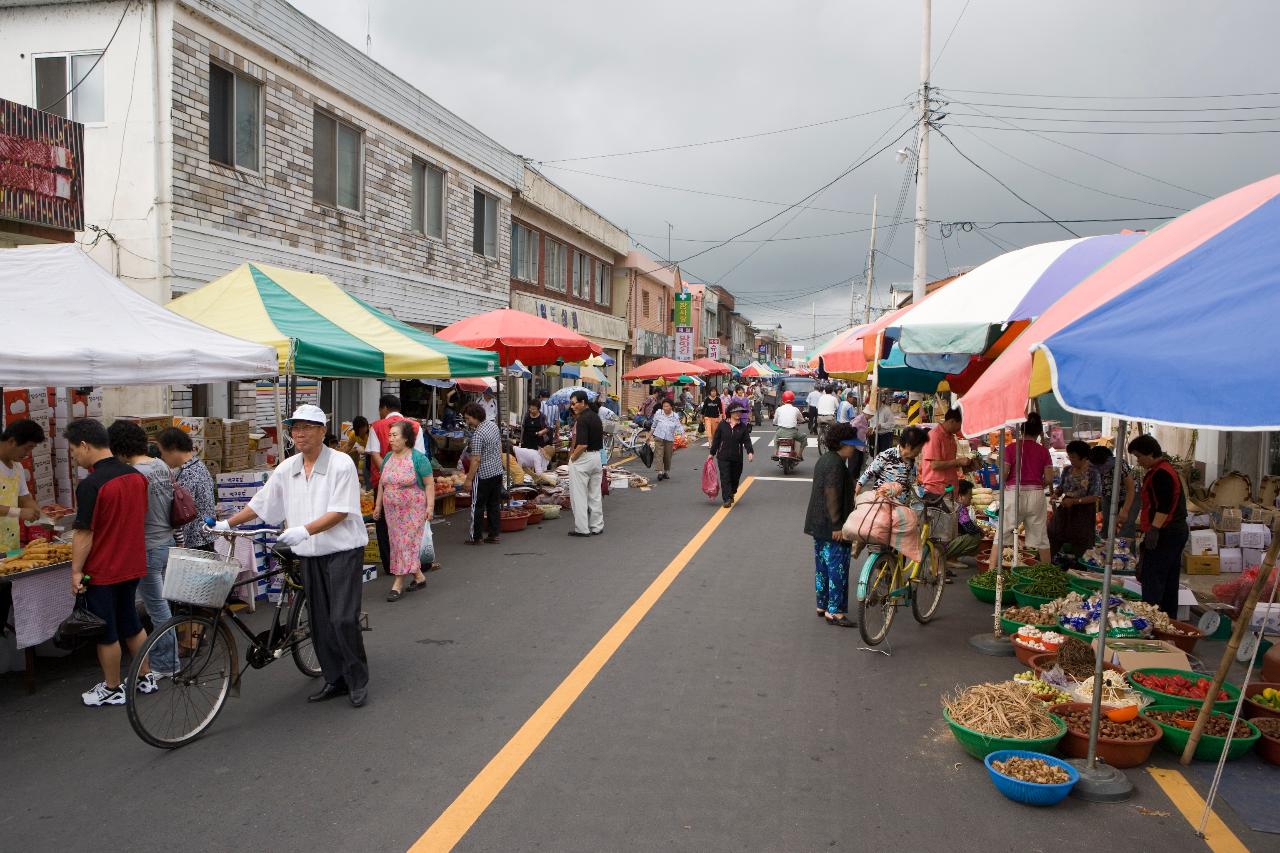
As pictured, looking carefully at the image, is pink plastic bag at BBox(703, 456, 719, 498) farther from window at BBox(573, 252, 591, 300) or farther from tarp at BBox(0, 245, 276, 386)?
window at BBox(573, 252, 591, 300)

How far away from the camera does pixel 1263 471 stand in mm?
10414

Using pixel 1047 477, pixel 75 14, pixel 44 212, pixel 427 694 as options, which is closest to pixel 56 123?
pixel 44 212

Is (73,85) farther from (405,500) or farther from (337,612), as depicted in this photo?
(337,612)

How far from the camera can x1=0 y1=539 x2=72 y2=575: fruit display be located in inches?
230

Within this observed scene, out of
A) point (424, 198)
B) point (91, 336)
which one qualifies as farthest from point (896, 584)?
point (424, 198)

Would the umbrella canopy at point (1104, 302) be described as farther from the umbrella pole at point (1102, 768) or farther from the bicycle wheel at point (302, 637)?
the bicycle wheel at point (302, 637)

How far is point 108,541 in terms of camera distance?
5.34 m

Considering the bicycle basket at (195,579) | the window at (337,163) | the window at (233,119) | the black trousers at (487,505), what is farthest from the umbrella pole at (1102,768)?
the window at (337,163)

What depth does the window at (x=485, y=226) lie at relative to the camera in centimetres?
2142

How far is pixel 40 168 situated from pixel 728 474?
33.7ft

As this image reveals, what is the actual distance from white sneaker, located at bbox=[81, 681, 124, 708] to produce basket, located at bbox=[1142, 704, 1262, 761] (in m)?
6.41

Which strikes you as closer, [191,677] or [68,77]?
[191,677]

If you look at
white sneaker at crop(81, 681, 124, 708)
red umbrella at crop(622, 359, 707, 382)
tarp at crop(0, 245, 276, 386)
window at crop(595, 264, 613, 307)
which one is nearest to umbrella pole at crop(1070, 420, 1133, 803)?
white sneaker at crop(81, 681, 124, 708)

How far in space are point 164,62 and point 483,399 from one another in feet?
39.2
